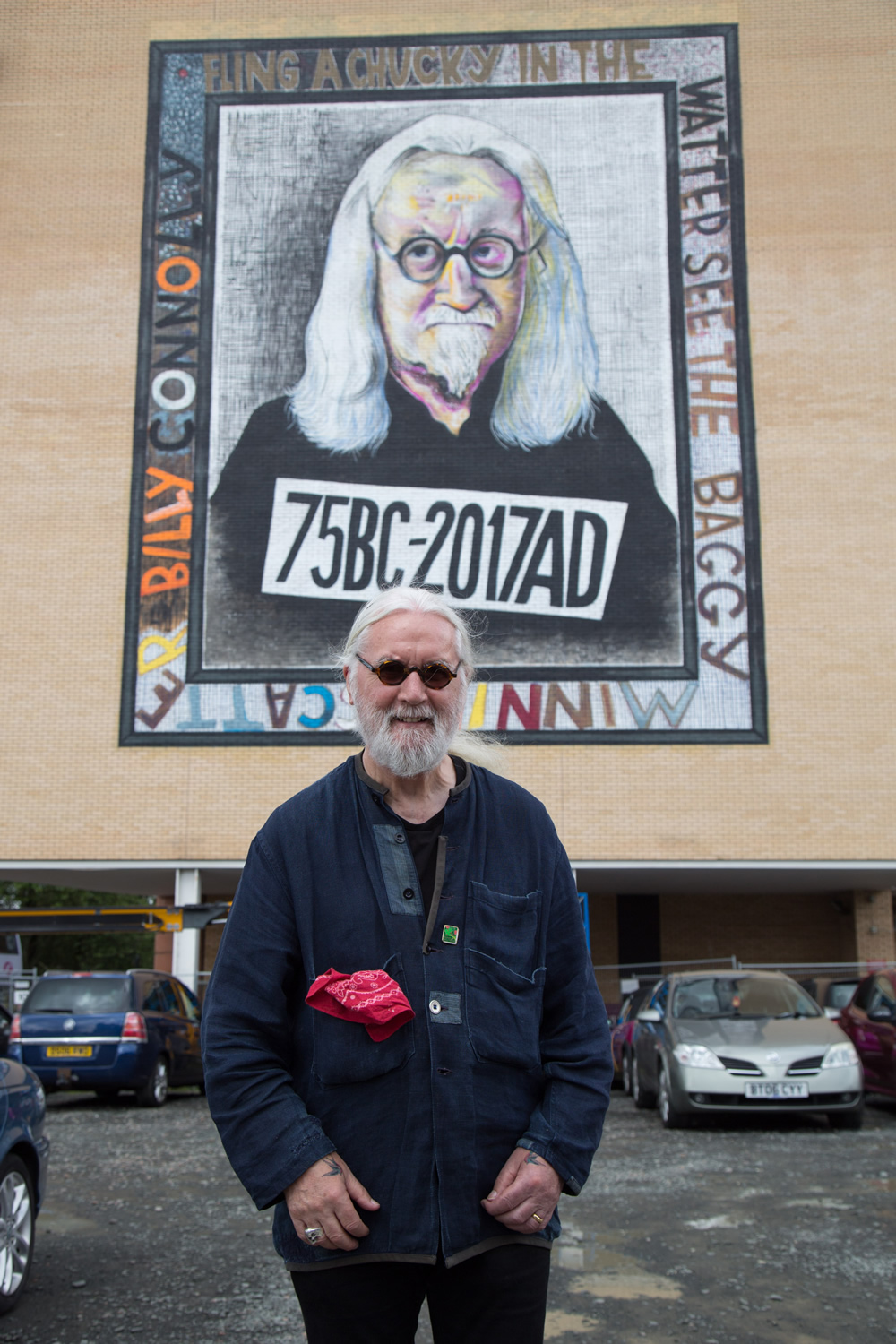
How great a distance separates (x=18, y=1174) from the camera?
208 inches

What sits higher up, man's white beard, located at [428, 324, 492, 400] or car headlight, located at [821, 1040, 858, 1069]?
man's white beard, located at [428, 324, 492, 400]

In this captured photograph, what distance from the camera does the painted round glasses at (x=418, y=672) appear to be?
101 inches

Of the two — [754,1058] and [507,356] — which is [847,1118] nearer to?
[754,1058]

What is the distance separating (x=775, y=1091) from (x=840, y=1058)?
1.95ft

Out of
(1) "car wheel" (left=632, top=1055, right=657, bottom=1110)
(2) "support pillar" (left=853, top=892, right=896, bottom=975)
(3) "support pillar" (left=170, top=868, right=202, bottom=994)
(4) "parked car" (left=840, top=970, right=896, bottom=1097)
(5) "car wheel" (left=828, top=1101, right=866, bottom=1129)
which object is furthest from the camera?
(2) "support pillar" (left=853, top=892, right=896, bottom=975)

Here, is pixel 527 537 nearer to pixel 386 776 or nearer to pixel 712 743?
pixel 712 743

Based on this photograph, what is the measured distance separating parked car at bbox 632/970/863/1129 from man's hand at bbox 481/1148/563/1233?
8.24 metres

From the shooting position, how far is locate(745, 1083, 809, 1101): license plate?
978cm

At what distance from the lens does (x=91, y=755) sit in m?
21.6

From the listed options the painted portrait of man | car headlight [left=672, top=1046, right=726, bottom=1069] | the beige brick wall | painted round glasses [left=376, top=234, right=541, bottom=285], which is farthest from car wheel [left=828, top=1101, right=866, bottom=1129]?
painted round glasses [left=376, top=234, right=541, bottom=285]

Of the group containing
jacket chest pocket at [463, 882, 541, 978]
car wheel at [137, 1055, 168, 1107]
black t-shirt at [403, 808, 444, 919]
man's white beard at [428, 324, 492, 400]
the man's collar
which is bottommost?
car wheel at [137, 1055, 168, 1107]

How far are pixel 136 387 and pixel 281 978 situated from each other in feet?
72.4

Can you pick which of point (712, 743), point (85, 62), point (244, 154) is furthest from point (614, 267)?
point (85, 62)

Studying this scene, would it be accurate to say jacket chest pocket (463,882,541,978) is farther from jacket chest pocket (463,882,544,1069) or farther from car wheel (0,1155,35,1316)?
car wheel (0,1155,35,1316)
